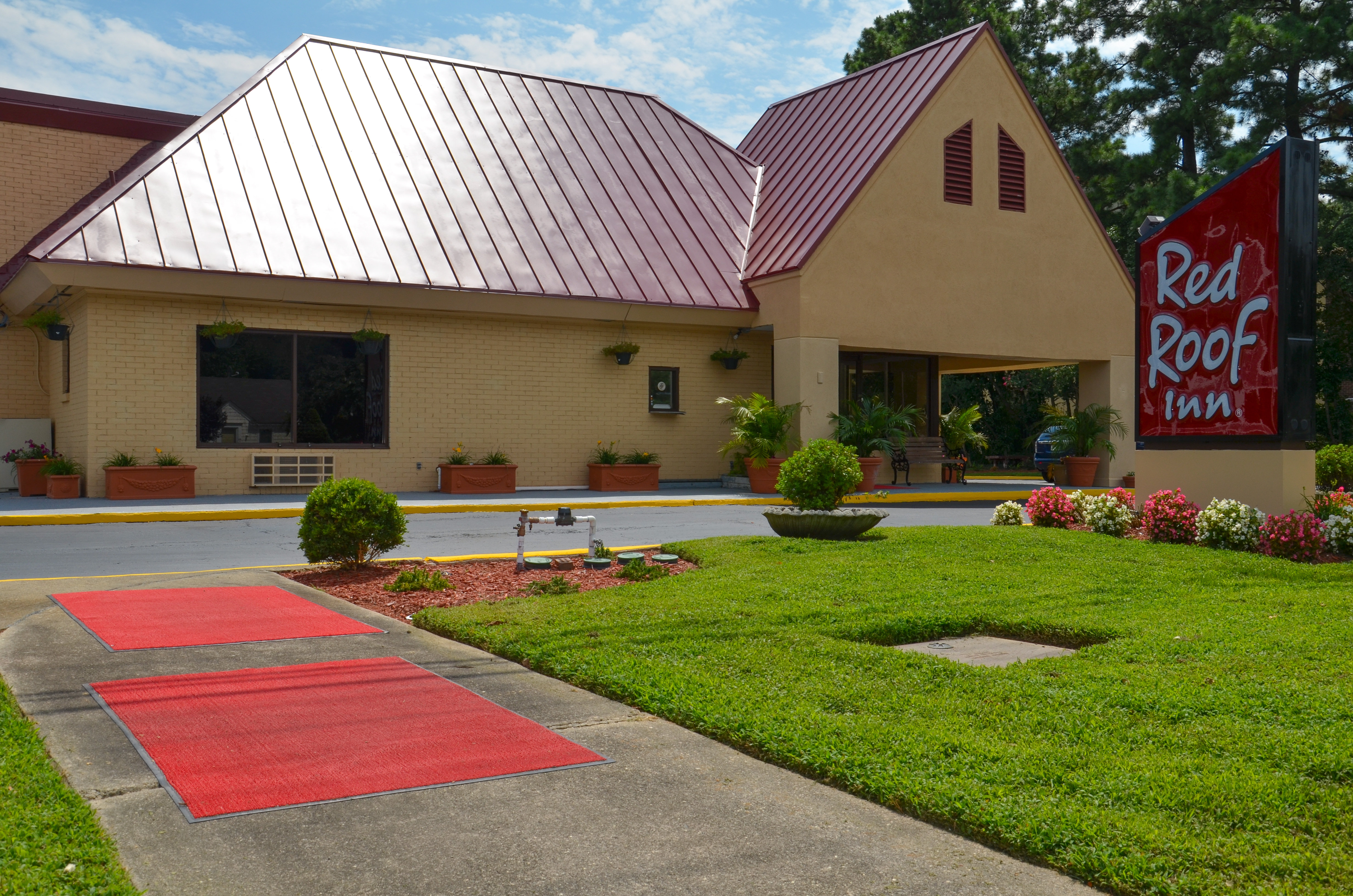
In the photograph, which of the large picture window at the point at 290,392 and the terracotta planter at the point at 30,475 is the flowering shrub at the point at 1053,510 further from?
the terracotta planter at the point at 30,475

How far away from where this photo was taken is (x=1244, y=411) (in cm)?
1286

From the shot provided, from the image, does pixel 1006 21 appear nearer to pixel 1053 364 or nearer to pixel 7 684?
pixel 1053 364

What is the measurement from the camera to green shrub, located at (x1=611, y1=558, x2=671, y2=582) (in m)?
10.1

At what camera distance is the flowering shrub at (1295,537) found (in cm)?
1143

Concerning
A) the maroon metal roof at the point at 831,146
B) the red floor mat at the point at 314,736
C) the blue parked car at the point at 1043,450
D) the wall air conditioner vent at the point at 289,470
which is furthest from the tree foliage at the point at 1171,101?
the red floor mat at the point at 314,736

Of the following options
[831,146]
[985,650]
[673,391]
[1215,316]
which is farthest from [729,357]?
[985,650]

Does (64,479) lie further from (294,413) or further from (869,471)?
(869,471)

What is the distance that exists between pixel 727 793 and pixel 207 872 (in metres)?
1.94

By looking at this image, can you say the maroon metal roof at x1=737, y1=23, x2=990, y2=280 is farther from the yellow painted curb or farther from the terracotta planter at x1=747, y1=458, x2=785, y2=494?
the yellow painted curb

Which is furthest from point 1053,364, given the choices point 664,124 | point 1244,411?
point 1244,411

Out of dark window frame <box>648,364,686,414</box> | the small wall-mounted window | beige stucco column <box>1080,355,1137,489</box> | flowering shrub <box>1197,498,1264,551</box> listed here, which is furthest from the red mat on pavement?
beige stucco column <box>1080,355,1137,489</box>

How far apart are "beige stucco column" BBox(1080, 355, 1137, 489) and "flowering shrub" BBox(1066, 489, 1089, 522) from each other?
36.4ft

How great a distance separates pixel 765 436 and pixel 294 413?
27.6ft

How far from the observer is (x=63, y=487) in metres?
17.8
